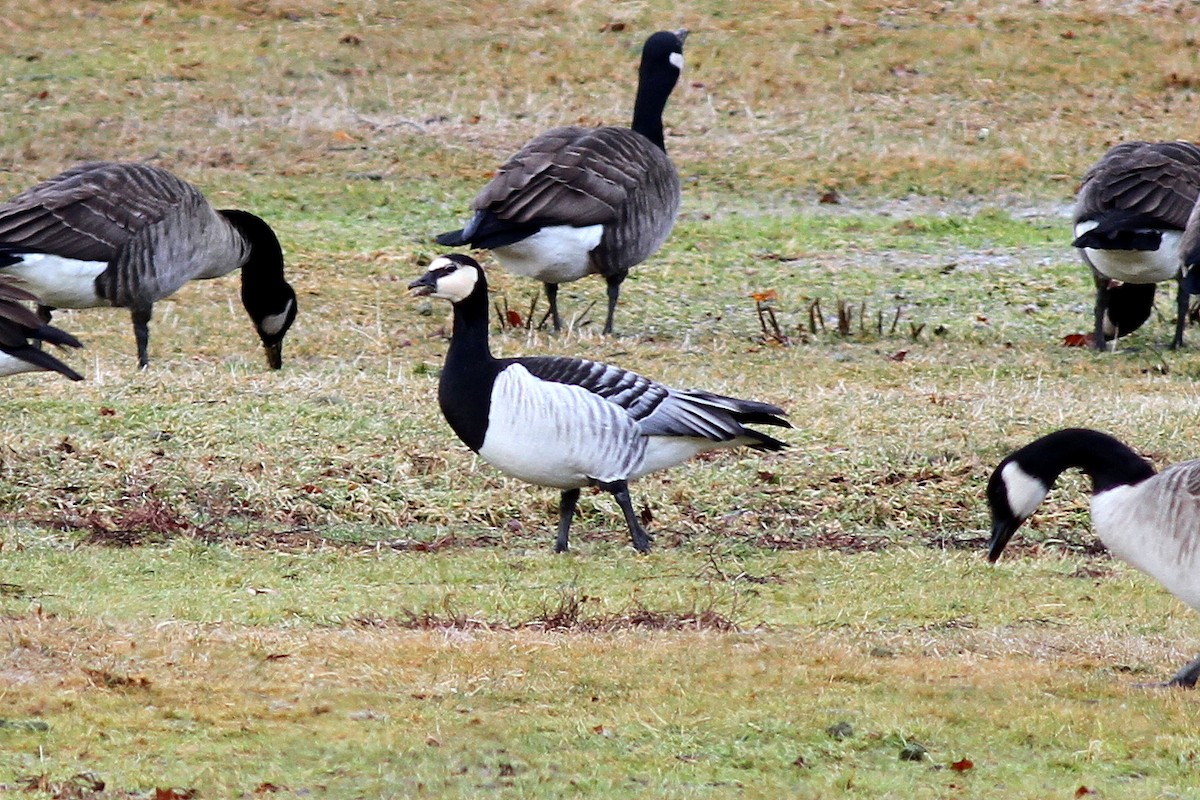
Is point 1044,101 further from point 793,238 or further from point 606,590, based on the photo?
point 606,590

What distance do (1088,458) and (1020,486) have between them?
321mm

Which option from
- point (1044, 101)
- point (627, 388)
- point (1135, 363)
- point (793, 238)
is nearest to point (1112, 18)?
point (1044, 101)

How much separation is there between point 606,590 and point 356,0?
64.4 ft

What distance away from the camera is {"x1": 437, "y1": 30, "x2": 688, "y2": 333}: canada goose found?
44.8 feet

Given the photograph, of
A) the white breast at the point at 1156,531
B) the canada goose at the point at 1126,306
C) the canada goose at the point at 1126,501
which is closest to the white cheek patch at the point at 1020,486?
the canada goose at the point at 1126,501

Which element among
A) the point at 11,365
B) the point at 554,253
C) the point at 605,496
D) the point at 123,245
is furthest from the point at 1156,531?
the point at 123,245

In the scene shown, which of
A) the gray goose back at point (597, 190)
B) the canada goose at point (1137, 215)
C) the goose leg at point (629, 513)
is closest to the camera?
the goose leg at point (629, 513)

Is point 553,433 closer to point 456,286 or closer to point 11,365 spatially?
point 456,286

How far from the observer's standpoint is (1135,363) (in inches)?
562

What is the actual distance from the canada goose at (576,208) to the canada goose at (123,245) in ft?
5.46

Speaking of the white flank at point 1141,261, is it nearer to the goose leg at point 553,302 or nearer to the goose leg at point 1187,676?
the goose leg at point 553,302

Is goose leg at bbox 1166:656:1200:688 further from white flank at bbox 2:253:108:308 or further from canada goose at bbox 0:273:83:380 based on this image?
white flank at bbox 2:253:108:308

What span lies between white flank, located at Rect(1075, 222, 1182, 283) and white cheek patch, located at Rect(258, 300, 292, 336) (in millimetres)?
6472

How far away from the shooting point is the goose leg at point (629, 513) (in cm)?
896
